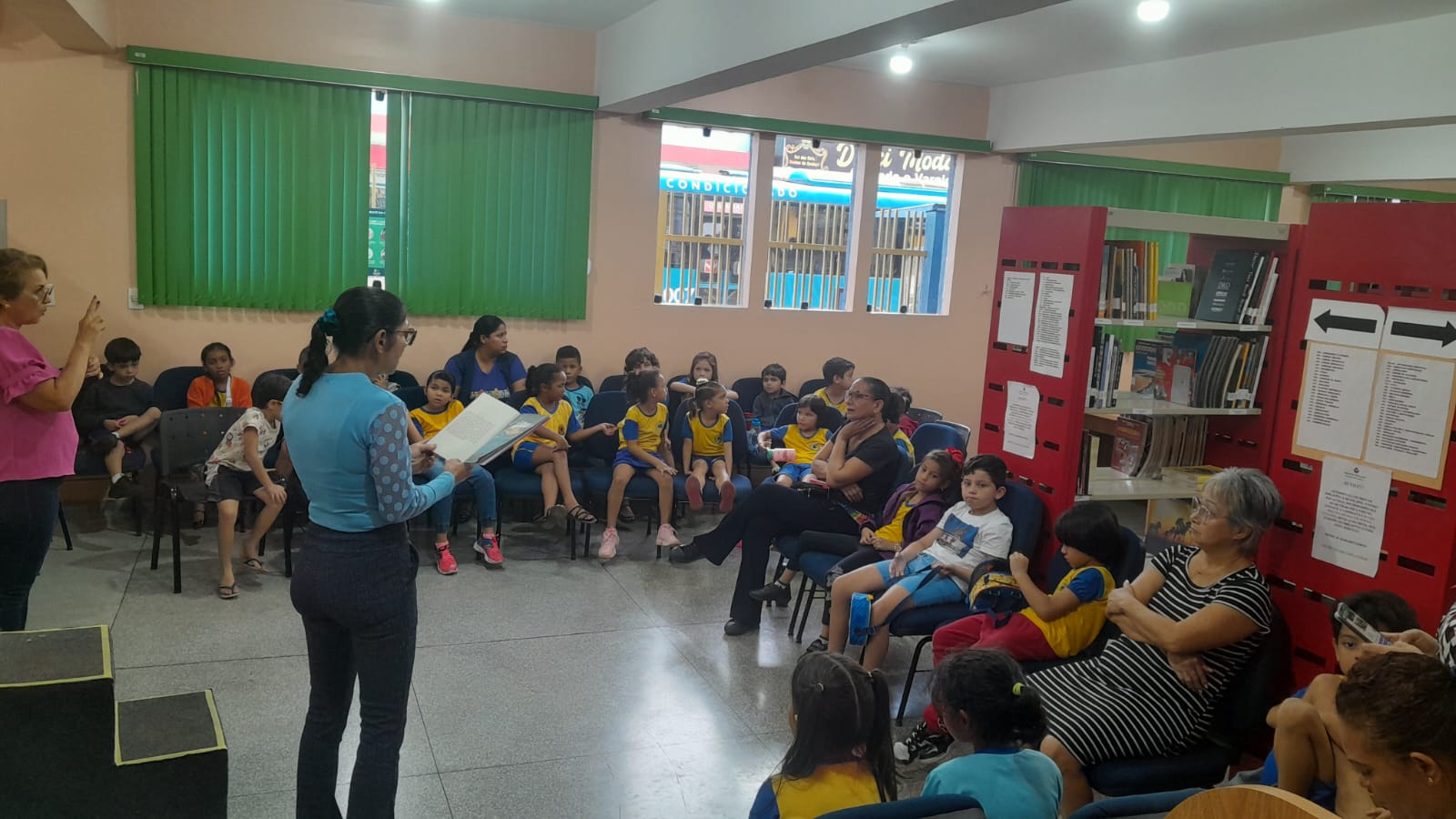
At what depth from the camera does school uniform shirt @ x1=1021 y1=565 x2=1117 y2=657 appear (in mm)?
3521

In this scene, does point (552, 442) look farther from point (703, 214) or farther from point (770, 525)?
point (703, 214)

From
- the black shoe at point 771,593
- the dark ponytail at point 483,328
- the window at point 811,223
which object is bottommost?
the black shoe at point 771,593

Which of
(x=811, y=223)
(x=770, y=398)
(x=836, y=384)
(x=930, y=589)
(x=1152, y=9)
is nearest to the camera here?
(x=930, y=589)

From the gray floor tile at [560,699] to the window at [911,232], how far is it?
14.9 feet

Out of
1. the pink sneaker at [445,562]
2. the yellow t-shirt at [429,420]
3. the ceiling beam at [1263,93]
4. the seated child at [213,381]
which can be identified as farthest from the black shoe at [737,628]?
the ceiling beam at [1263,93]

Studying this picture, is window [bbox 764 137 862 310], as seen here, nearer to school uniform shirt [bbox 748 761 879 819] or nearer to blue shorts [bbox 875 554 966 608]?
blue shorts [bbox 875 554 966 608]

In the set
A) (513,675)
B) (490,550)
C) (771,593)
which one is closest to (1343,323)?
(771,593)

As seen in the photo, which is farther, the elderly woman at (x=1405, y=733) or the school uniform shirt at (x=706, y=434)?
the school uniform shirt at (x=706, y=434)

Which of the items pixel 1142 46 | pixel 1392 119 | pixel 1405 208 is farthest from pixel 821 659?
pixel 1142 46

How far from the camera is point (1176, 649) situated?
302 centimetres

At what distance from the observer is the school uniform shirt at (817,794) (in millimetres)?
2156

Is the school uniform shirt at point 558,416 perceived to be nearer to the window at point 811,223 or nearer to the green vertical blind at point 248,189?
the green vertical blind at point 248,189

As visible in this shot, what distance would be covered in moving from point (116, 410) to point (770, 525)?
3.97 meters

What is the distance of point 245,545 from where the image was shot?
536 cm
